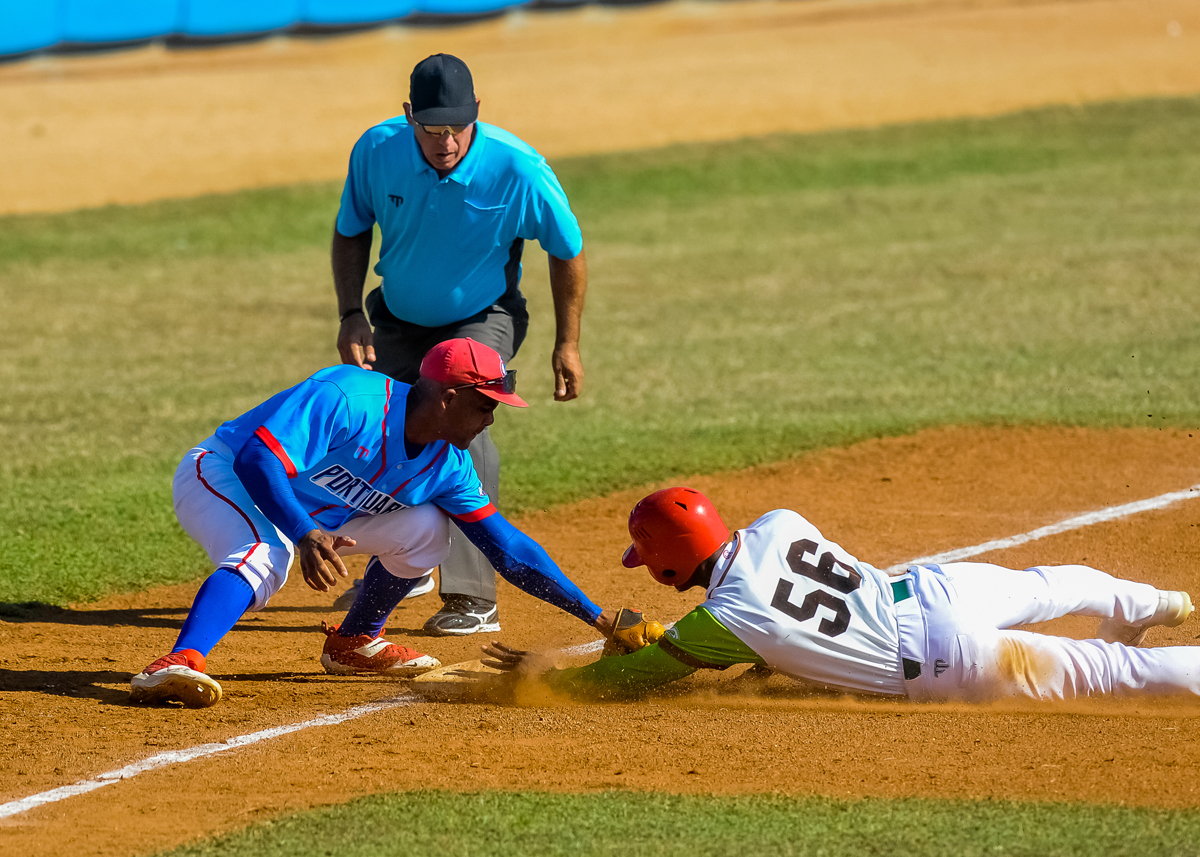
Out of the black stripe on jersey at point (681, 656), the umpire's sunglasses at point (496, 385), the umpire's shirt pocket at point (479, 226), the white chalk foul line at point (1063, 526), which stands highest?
the umpire's shirt pocket at point (479, 226)

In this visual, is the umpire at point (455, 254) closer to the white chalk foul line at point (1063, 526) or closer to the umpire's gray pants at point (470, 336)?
the umpire's gray pants at point (470, 336)

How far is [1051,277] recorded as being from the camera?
15609 mm

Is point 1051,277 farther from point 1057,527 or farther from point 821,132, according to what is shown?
point 821,132

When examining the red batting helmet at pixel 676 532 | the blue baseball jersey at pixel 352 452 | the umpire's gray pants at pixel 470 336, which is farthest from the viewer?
the umpire's gray pants at pixel 470 336

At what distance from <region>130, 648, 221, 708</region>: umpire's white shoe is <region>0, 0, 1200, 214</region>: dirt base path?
1636 centimetres

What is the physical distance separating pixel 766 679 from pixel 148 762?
2406mm

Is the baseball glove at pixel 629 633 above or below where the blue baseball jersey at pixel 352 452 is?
below

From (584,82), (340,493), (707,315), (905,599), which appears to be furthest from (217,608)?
(584,82)

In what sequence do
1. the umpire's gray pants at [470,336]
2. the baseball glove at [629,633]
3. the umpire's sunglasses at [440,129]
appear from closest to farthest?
the baseball glove at [629,633] → the umpire's sunglasses at [440,129] → the umpire's gray pants at [470,336]

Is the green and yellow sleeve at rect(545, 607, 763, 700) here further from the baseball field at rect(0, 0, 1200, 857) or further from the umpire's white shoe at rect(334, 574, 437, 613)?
the umpire's white shoe at rect(334, 574, 437, 613)

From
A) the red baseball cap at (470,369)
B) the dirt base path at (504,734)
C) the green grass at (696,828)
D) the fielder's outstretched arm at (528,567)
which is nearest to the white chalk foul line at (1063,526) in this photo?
the dirt base path at (504,734)

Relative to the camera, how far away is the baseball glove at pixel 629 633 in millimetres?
5797

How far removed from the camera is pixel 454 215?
699 cm

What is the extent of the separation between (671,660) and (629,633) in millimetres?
312
